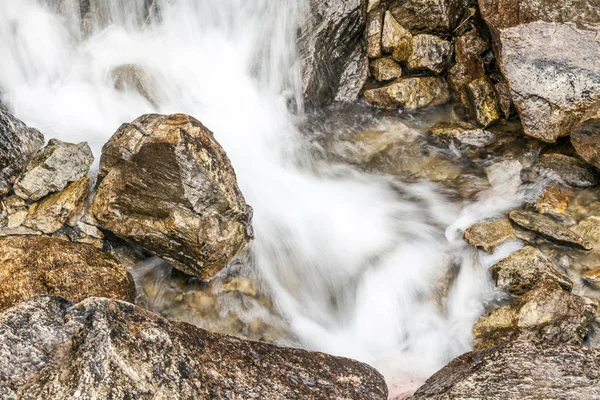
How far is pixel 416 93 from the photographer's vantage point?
24.7 feet

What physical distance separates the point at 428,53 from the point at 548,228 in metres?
3.67

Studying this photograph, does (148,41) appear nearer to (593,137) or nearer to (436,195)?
(436,195)

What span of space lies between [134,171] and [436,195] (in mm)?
4431

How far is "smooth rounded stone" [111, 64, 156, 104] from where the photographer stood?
730 cm

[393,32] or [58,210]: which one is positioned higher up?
[393,32]

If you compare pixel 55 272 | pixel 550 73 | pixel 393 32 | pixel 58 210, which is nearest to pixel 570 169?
pixel 550 73

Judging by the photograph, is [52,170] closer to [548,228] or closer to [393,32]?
[393,32]

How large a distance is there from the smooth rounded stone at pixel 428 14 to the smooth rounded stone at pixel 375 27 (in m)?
0.19

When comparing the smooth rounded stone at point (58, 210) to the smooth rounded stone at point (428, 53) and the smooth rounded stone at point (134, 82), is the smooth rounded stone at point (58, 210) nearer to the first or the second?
the smooth rounded stone at point (134, 82)

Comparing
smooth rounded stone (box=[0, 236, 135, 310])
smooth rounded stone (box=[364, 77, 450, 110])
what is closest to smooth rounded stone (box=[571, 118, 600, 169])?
smooth rounded stone (box=[364, 77, 450, 110])

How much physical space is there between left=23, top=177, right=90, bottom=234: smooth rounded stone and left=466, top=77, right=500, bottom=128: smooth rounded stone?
6025 mm

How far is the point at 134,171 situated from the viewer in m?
4.98

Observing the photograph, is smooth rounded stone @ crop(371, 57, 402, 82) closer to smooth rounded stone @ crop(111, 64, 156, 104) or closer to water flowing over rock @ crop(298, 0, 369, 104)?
water flowing over rock @ crop(298, 0, 369, 104)

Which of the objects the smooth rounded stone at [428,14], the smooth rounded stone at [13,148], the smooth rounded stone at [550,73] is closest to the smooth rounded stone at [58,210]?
the smooth rounded stone at [13,148]
